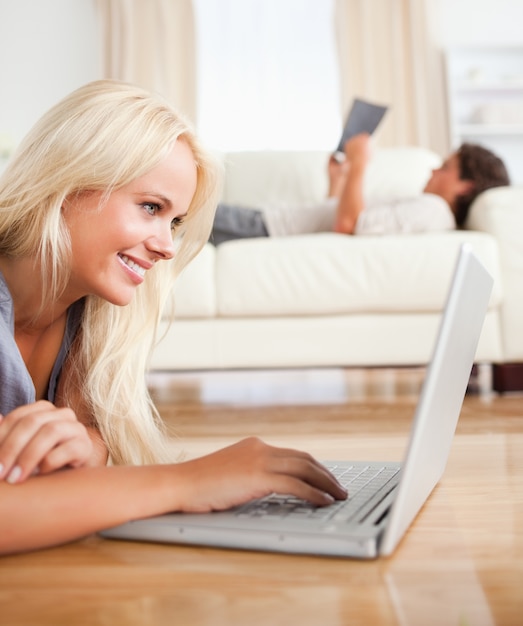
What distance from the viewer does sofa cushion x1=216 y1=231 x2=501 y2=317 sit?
2182 millimetres

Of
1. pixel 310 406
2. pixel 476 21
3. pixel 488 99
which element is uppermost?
pixel 476 21

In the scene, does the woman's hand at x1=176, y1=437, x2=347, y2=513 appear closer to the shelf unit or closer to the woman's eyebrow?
the woman's eyebrow

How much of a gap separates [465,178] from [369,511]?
2168 mm

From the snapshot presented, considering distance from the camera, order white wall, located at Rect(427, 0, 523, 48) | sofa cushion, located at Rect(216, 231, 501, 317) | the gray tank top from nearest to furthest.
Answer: the gray tank top
sofa cushion, located at Rect(216, 231, 501, 317)
white wall, located at Rect(427, 0, 523, 48)

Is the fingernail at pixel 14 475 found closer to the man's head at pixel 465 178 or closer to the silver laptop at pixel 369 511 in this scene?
the silver laptop at pixel 369 511

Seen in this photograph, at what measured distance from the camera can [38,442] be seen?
68 centimetres

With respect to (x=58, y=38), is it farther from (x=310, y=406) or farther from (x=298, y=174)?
(x=310, y=406)

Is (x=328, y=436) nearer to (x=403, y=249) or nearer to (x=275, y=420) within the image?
(x=275, y=420)

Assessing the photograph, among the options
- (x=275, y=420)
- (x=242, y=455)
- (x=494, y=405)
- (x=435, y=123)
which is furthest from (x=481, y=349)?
(x=435, y=123)

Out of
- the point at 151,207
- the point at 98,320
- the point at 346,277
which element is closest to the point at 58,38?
the point at 346,277

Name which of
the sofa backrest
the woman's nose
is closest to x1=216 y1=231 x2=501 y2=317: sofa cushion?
the sofa backrest

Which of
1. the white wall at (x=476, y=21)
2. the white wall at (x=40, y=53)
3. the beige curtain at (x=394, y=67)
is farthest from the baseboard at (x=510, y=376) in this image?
the white wall at (x=40, y=53)

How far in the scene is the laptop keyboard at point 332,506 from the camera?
71cm

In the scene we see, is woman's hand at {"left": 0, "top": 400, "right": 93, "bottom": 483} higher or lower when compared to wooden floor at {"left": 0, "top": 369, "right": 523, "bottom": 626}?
higher
